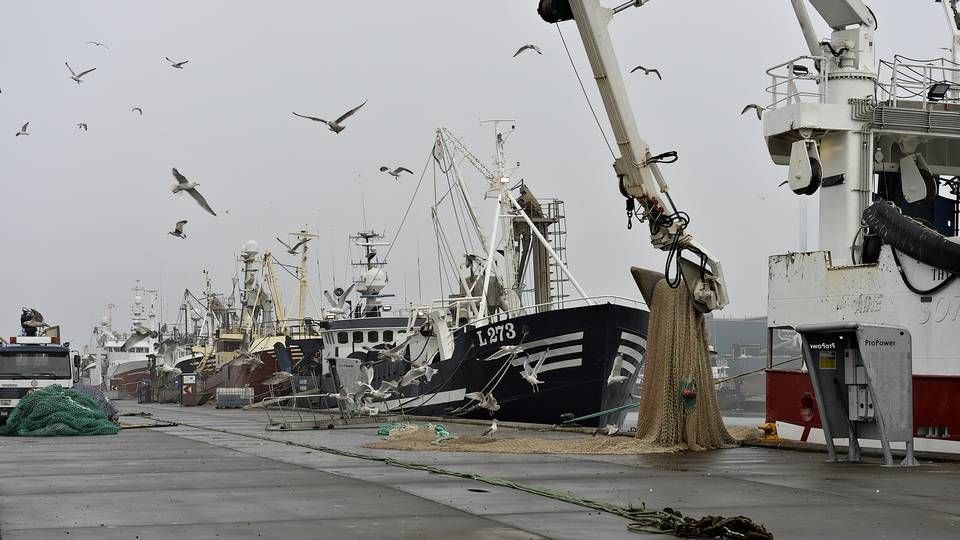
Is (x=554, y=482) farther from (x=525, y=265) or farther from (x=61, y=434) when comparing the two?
(x=525, y=265)

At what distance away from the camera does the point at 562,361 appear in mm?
30562

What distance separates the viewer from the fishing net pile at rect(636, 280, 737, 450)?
19469mm

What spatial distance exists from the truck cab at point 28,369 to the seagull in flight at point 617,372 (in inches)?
514

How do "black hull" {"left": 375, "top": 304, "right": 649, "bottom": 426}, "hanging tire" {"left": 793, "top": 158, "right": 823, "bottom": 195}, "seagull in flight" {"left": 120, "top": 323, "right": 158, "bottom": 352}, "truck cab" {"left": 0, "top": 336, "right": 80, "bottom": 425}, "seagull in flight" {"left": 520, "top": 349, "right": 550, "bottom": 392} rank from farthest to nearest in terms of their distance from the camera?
"seagull in flight" {"left": 120, "top": 323, "right": 158, "bottom": 352} → "truck cab" {"left": 0, "top": 336, "right": 80, "bottom": 425} → "black hull" {"left": 375, "top": 304, "right": 649, "bottom": 426} → "seagull in flight" {"left": 520, "top": 349, "right": 550, "bottom": 392} → "hanging tire" {"left": 793, "top": 158, "right": 823, "bottom": 195}

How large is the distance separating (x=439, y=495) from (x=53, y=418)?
1703cm

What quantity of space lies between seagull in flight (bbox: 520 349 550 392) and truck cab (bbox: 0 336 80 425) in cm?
1102

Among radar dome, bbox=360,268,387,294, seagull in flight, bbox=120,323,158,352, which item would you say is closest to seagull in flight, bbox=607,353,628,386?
radar dome, bbox=360,268,387,294

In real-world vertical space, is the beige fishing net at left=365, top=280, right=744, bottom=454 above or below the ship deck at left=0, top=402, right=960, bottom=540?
above

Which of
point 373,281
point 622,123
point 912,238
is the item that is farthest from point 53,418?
point 373,281

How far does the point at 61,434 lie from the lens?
2716cm

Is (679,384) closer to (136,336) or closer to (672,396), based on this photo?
(672,396)

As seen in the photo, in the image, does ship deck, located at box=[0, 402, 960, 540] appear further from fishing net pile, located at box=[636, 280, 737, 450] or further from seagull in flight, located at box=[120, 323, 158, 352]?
seagull in flight, located at box=[120, 323, 158, 352]

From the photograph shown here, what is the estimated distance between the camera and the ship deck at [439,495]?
1041 cm

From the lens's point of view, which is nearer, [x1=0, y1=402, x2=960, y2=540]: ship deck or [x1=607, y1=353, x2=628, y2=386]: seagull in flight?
[x1=0, y1=402, x2=960, y2=540]: ship deck
